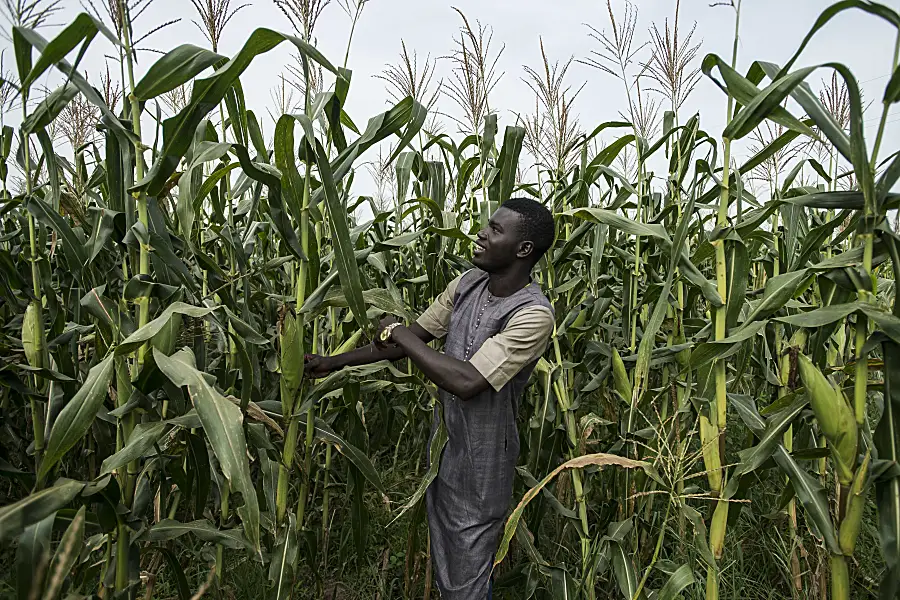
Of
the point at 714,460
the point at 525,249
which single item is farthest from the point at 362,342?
the point at 714,460

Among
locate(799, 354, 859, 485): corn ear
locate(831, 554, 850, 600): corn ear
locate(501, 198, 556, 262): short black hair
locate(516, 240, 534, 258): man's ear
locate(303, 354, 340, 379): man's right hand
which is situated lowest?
locate(831, 554, 850, 600): corn ear

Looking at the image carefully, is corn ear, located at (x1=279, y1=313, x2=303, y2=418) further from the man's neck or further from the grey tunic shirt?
the man's neck

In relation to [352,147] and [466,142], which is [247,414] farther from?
[466,142]

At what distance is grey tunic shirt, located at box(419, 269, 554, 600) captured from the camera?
232 cm

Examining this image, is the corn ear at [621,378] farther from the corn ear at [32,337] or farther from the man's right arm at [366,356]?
the corn ear at [32,337]

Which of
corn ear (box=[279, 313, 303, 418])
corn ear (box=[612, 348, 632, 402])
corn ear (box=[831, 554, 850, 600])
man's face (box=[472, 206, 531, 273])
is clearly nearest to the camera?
corn ear (box=[831, 554, 850, 600])

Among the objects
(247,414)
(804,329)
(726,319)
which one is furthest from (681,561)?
(247,414)

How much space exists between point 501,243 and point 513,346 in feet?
1.32

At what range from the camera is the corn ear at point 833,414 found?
1.62 meters

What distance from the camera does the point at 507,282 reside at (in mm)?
2391

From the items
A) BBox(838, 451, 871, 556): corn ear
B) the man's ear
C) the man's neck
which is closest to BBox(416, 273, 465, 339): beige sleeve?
the man's neck

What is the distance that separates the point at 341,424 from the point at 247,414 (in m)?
1.33

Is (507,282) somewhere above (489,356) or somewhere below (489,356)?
Result: above

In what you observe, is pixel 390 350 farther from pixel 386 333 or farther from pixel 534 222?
pixel 534 222
